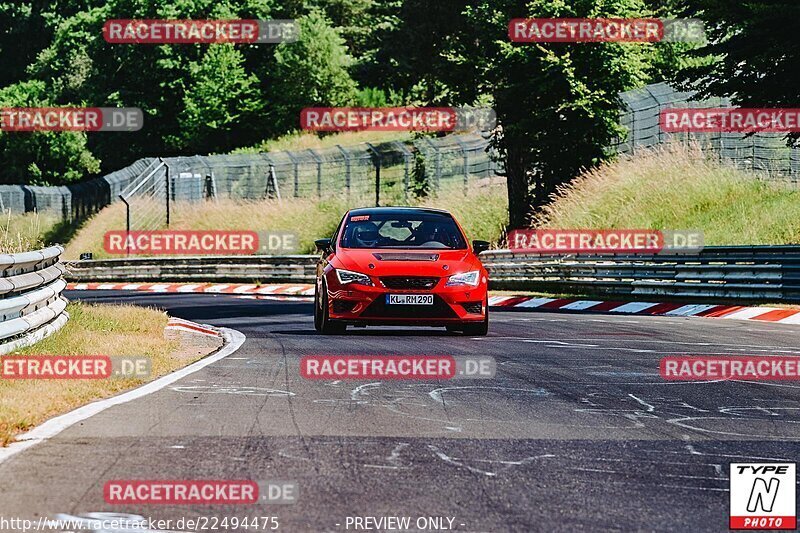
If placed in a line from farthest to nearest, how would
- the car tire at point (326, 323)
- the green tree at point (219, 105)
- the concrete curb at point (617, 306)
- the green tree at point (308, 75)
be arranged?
the green tree at point (308, 75)
the green tree at point (219, 105)
the concrete curb at point (617, 306)
the car tire at point (326, 323)

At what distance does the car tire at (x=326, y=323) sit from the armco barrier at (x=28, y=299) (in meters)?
3.10

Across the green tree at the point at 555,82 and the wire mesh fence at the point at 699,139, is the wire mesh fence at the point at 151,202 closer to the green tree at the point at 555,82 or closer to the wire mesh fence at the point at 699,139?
the green tree at the point at 555,82

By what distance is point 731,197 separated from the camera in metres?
30.4

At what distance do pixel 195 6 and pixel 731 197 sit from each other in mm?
50356

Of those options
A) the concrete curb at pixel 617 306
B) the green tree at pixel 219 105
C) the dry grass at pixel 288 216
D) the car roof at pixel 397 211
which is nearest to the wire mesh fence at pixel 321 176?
the dry grass at pixel 288 216

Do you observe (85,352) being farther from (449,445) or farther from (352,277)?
(449,445)

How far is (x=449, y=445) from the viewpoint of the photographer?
293 inches

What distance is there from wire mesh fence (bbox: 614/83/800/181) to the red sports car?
58.5 ft

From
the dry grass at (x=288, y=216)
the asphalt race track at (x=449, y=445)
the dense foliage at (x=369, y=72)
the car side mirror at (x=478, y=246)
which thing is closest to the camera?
the asphalt race track at (x=449, y=445)

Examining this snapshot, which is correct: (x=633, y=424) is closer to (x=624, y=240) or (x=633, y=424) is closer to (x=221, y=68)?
(x=624, y=240)

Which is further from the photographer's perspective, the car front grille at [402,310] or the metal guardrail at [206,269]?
the metal guardrail at [206,269]

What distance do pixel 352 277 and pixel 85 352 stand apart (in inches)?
141

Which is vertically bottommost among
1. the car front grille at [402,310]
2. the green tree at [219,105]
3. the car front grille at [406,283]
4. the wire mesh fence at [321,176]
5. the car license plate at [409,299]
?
the car front grille at [402,310]

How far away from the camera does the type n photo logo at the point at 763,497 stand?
552 cm
